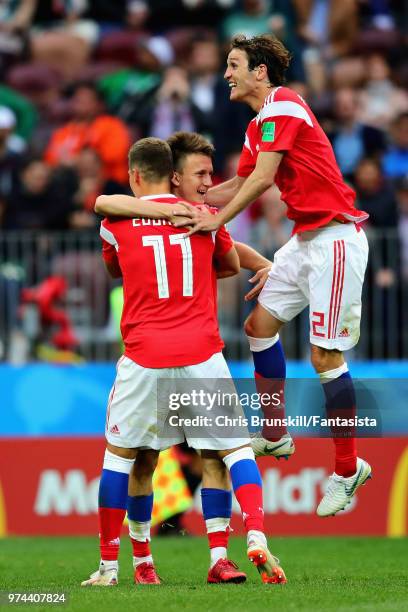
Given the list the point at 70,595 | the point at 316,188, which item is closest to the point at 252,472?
the point at 70,595

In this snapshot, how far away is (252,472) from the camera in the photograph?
7.53 m

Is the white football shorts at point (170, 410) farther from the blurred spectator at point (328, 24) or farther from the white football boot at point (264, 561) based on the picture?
the blurred spectator at point (328, 24)

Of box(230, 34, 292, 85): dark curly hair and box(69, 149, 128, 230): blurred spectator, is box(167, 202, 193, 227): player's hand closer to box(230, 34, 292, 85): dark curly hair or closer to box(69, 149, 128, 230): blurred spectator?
box(230, 34, 292, 85): dark curly hair

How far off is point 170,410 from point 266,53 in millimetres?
2306

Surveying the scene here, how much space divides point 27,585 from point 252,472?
1514 mm

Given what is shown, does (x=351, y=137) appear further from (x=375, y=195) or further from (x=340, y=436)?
(x=340, y=436)

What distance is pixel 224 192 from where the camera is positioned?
29.0 ft

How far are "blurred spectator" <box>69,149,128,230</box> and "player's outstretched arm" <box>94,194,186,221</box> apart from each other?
6.70 m

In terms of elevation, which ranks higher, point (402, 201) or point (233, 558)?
point (402, 201)

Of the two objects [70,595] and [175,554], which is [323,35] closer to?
[175,554]

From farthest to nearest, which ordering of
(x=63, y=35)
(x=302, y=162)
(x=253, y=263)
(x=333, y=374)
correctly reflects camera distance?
(x=63, y=35) < (x=253, y=263) < (x=333, y=374) < (x=302, y=162)

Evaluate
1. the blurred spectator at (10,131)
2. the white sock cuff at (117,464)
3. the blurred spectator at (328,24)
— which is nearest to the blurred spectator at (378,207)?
the blurred spectator at (328,24)

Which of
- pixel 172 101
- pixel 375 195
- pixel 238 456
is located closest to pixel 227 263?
pixel 238 456

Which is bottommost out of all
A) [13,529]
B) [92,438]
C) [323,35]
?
[13,529]
